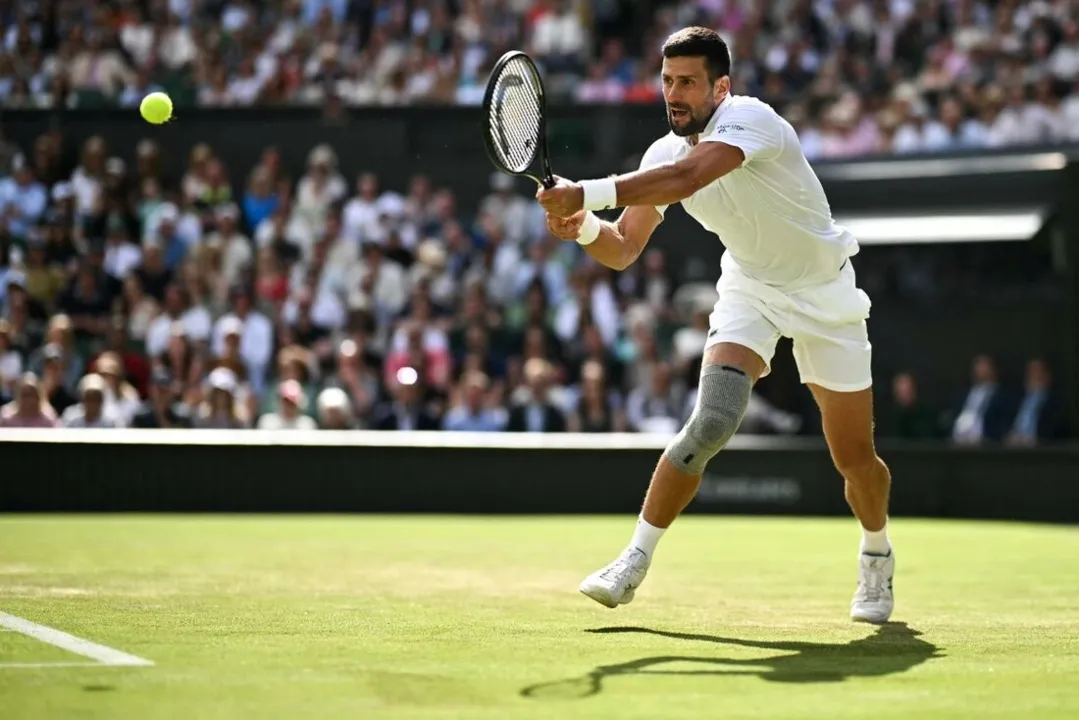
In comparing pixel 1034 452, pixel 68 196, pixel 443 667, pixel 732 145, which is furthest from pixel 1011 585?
pixel 68 196

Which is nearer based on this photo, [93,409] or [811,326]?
[811,326]

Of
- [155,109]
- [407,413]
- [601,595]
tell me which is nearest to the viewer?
[601,595]

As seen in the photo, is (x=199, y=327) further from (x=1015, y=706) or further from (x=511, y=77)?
(x=1015, y=706)

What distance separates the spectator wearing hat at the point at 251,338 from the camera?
15.9 m

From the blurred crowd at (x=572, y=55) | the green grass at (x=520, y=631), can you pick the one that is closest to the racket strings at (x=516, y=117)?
the green grass at (x=520, y=631)

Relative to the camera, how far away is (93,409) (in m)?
14.2

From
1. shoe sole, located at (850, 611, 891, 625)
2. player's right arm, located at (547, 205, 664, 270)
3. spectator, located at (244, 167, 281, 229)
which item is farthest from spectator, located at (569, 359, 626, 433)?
shoe sole, located at (850, 611, 891, 625)

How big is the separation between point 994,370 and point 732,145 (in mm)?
11431

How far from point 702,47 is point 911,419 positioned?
1038 centimetres

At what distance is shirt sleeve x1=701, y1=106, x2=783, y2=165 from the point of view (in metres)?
6.32

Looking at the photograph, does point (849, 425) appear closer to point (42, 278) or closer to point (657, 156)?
point (657, 156)

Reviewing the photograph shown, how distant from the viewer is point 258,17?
2055cm

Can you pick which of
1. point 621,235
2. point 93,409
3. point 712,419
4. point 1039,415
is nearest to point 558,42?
point 1039,415

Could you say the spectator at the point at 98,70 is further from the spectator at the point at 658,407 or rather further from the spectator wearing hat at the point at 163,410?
the spectator at the point at 658,407
